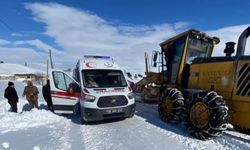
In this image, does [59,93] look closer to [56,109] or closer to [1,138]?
[56,109]

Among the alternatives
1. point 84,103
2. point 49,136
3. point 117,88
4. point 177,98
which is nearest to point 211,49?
point 177,98

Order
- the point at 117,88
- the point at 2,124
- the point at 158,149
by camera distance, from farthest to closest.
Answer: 1. the point at 117,88
2. the point at 2,124
3. the point at 158,149

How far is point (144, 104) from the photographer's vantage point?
12.9 m

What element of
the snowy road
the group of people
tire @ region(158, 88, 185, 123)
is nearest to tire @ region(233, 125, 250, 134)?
the snowy road

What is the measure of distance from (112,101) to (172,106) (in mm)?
2009

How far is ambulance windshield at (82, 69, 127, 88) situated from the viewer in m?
8.91

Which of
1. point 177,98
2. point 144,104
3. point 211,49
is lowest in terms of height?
point 144,104

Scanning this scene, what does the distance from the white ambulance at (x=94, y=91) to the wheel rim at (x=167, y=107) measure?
1.12 meters

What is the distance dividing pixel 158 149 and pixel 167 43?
5.24m

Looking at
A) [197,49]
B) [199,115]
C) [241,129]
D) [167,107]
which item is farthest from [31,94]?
[241,129]

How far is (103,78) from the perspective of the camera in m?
9.30

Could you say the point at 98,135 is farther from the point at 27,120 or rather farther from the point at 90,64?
the point at 90,64

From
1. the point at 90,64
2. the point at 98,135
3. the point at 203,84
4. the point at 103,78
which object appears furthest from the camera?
the point at 90,64

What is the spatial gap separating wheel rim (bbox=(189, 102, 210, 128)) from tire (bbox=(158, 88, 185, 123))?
0.89 meters
